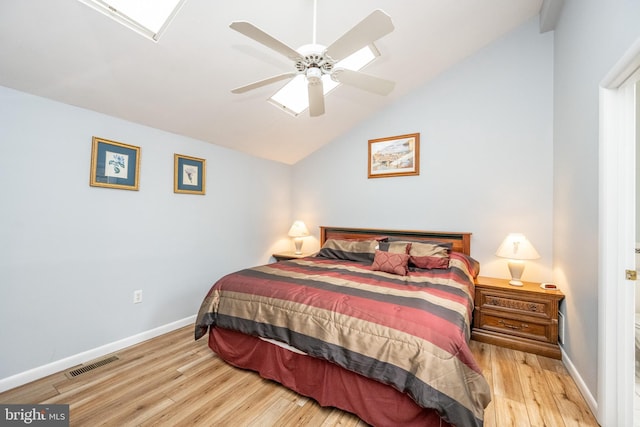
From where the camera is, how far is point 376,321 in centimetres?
157

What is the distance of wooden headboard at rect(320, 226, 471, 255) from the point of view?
122 inches

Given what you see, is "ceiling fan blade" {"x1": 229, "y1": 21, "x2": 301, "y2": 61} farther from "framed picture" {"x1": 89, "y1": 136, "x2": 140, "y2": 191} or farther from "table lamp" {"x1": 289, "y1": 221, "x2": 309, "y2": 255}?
"table lamp" {"x1": 289, "y1": 221, "x2": 309, "y2": 255}

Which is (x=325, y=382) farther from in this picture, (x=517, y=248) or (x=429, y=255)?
(x=517, y=248)

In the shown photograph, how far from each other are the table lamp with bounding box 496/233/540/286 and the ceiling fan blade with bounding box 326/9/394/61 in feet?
7.70

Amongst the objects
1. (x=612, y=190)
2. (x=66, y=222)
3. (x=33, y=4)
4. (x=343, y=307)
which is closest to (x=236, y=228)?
(x=66, y=222)

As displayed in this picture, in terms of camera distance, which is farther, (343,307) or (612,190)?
(343,307)

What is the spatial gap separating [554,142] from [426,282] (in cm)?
202

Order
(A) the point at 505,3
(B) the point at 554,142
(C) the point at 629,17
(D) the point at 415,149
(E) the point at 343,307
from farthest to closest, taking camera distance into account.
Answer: (D) the point at 415,149 → (B) the point at 554,142 → (A) the point at 505,3 → (E) the point at 343,307 → (C) the point at 629,17

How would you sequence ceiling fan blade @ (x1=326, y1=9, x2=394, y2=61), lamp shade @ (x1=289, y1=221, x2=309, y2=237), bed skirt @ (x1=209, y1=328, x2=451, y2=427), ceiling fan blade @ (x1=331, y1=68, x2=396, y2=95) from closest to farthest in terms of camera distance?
ceiling fan blade @ (x1=326, y1=9, x2=394, y2=61)
bed skirt @ (x1=209, y1=328, x2=451, y2=427)
ceiling fan blade @ (x1=331, y1=68, x2=396, y2=95)
lamp shade @ (x1=289, y1=221, x2=309, y2=237)

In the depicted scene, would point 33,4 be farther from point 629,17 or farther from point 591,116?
point 591,116

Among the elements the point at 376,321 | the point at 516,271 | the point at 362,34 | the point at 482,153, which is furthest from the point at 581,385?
the point at 362,34

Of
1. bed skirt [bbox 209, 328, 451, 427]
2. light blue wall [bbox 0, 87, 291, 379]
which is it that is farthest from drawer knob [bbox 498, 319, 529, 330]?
light blue wall [bbox 0, 87, 291, 379]

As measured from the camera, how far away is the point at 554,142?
2666mm

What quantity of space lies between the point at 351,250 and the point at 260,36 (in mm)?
2394
